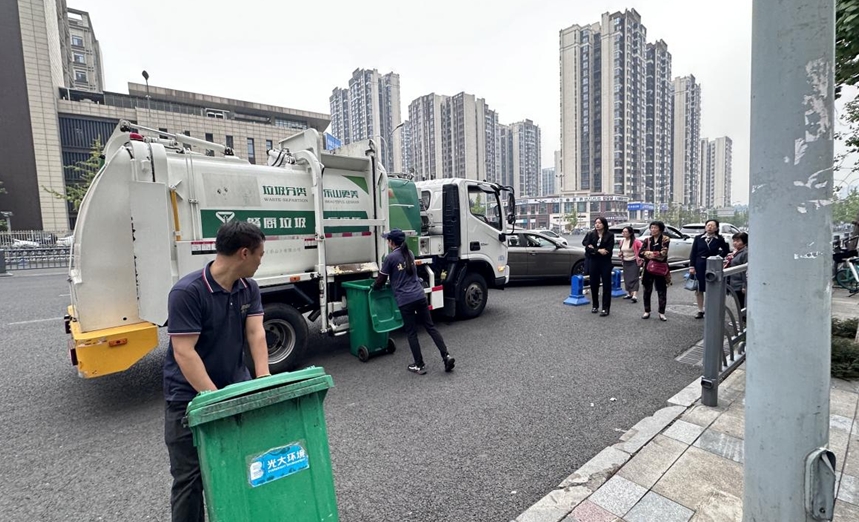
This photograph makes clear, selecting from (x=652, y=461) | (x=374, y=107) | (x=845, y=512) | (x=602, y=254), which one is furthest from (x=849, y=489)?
(x=374, y=107)

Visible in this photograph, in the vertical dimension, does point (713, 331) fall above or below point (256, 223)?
below

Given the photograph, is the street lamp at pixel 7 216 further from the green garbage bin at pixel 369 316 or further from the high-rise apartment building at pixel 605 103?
the high-rise apartment building at pixel 605 103

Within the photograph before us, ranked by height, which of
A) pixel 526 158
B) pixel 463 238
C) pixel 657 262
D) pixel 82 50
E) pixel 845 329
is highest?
pixel 82 50

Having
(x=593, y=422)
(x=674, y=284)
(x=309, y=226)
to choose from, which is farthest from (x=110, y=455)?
(x=674, y=284)

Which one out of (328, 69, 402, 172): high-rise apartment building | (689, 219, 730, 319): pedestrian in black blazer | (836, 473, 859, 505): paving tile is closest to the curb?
(836, 473, 859, 505): paving tile

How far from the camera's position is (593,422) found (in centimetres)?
374

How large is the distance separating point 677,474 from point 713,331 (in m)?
1.64

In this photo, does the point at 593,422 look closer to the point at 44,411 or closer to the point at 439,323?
the point at 439,323

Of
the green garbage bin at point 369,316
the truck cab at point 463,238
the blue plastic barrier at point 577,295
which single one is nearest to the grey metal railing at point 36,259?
the truck cab at point 463,238

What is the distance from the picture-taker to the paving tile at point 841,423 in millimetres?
3290

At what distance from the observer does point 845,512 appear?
234cm

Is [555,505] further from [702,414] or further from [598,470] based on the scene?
[702,414]

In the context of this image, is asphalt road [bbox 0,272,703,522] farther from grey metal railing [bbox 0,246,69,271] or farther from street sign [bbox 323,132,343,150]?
grey metal railing [bbox 0,246,69,271]

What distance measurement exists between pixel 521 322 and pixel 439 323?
1464 millimetres
